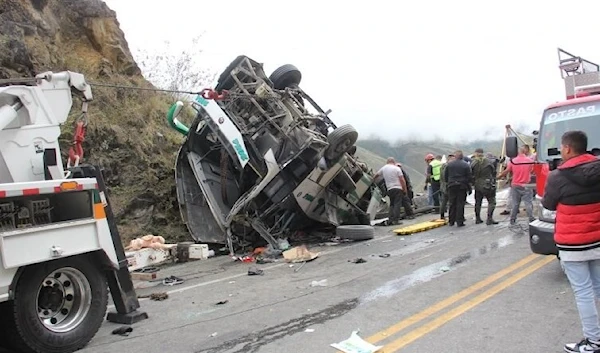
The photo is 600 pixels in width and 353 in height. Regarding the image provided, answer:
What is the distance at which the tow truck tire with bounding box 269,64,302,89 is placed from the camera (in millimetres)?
10508

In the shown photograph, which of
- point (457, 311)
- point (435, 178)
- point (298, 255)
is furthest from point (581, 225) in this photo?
point (435, 178)

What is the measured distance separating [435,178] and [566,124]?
788cm

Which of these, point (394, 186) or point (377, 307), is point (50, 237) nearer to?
point (377, 307)

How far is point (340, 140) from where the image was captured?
30.9 feet

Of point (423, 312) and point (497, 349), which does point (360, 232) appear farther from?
point (497, 349)

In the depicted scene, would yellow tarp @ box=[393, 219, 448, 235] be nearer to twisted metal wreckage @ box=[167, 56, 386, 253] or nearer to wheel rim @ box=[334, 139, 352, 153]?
twisted metal wreckage @ box=[167, 56, 386, 253]

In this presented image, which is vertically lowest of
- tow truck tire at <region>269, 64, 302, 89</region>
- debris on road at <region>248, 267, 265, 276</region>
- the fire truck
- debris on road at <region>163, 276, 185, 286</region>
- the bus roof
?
debris on road at <region>248, 267, 265, 276</region>

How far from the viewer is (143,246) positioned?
28.3ft

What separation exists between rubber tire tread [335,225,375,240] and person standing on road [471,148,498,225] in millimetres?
→ 2873

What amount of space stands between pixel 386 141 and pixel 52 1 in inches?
1142

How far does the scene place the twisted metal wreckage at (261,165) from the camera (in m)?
9.38

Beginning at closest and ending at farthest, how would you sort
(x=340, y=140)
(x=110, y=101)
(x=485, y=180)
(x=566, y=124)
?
(x=566, y=124), (x=340, y=140), (x=485, y=180), (x=110, y=101)

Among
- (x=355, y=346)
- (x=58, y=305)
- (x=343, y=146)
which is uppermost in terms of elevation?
(x=343, y=146)

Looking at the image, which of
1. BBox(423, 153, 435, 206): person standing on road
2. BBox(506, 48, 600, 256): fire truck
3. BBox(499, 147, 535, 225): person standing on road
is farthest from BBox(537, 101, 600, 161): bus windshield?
BBox(423, 153, 435, 206): person standing on road
